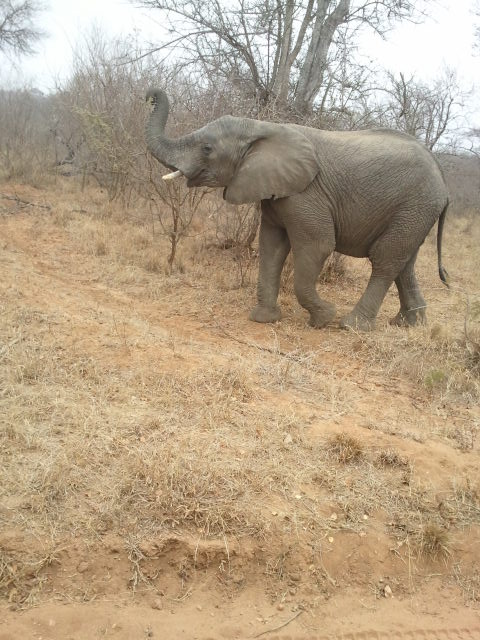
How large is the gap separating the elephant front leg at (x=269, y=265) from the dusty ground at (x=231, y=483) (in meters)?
0.79

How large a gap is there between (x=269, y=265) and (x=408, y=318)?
6.11 ft

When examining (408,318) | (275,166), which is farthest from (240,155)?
(408,318)

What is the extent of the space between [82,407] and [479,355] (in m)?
3.49

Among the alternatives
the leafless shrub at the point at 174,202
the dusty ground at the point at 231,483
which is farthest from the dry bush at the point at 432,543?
the leafless shrub at the point at 174,202

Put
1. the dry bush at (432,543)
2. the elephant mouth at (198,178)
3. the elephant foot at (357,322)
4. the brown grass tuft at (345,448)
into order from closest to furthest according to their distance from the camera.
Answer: the dry bush at (432,543) < the brown grass tuft at (345,448) < the elephant mouth at (198,178) < the elephant foot at (357,322)

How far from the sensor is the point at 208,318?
21.0 feet

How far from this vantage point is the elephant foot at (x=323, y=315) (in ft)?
20.5

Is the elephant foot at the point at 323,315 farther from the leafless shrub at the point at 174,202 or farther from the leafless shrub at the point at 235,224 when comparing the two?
the leafless shrub at the point at 174,202

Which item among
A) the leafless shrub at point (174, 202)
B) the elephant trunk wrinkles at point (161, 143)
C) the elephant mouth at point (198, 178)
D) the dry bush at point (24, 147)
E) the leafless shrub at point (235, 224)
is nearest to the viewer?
the elephant trunk wrinkles at point (161, 143)

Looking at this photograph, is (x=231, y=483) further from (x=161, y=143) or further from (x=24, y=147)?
(x=24, y=147)

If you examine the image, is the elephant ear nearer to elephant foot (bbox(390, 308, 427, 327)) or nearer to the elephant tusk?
the elephant tusk

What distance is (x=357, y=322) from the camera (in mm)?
6234

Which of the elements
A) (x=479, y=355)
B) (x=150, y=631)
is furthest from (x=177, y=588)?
(x=479, y=355)

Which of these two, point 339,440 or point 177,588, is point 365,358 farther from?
point 177,588
